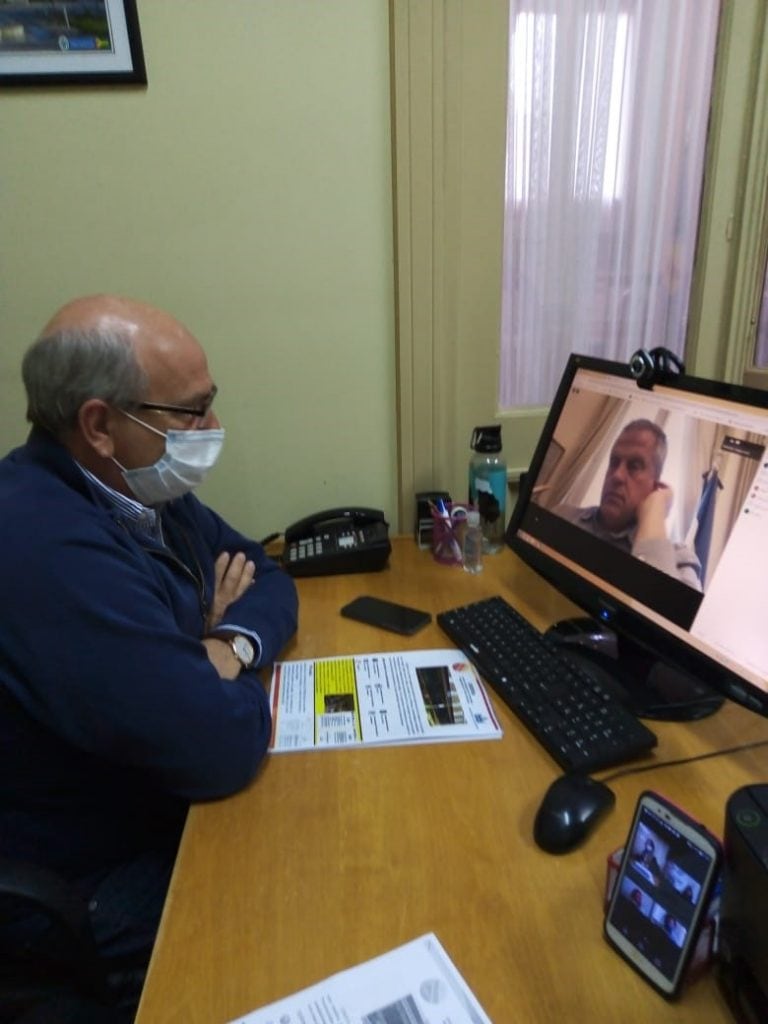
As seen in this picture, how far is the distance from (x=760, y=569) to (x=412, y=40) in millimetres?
1239

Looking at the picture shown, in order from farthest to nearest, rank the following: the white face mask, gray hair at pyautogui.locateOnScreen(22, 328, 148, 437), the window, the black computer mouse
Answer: the window < the white face mask < gray hair at pyautogui.locateOnScreen(22, 328, 148, 437) < the black computer mouse

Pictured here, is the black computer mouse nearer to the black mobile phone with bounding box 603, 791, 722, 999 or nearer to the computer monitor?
the black mobile phone with bounding box 603, 791, 722, 999

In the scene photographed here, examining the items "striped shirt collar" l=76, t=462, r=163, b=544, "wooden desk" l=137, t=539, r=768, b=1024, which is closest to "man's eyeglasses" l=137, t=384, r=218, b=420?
"striped shirt collar" l=76, t=462, r=163, b=544

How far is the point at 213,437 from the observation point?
1.09 meters

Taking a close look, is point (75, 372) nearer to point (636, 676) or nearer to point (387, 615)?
point (387, 615)

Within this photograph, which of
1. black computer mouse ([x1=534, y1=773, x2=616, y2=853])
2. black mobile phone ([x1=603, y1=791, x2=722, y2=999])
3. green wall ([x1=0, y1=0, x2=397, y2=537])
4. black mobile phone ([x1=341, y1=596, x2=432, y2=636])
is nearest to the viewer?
black mobile phone ([x1=603, y1=791, x2=722, y2=999])

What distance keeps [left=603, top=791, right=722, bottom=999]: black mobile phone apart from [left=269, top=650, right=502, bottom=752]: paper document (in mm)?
325

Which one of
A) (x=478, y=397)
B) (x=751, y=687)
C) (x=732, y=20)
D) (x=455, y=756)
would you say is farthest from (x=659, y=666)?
(x=732, y=20)

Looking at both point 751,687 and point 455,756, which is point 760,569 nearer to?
point 751,687

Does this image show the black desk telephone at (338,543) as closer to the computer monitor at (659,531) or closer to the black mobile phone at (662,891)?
the computer monitor at (659,531)

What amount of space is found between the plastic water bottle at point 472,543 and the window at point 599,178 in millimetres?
393

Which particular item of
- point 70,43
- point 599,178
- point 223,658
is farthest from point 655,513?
point 70,43

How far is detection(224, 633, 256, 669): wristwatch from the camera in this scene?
1.05 meters

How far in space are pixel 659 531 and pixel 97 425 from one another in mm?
869
